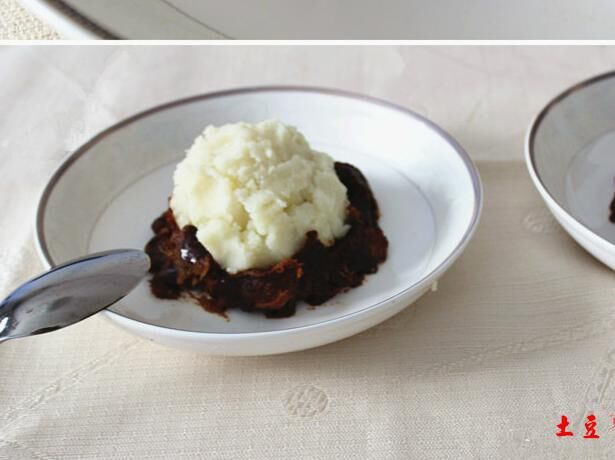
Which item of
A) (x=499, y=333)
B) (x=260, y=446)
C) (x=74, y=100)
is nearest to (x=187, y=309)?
(x=260, y=446)

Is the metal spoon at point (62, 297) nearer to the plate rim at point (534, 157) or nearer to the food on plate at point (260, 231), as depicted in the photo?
the food on plate at point (260, 231)

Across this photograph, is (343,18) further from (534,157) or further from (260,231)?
(534,157)

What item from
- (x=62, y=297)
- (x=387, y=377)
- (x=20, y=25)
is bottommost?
(x=387, y=377)

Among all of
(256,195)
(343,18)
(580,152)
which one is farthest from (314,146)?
(343,18)

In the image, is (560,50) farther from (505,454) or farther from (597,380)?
(505,454)

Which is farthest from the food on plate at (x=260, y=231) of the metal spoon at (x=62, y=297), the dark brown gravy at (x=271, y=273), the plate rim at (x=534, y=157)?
the plate rim at (x=534, y=157)

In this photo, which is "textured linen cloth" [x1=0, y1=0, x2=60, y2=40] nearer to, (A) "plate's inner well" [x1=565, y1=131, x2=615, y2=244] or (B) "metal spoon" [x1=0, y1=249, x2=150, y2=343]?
(B) "metal spoon" [x1=0, y1=249, x2=150, y2=343]
